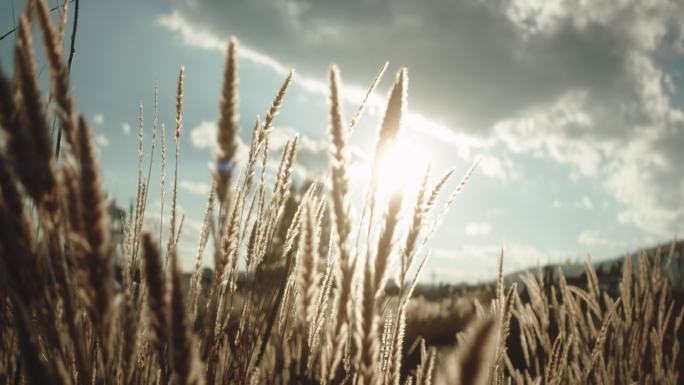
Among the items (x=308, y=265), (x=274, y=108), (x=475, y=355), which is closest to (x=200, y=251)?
(x=274, y=108)

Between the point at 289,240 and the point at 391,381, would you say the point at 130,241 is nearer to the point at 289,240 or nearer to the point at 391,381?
the point at 289,240

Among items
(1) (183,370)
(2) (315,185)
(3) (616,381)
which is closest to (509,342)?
(3) (616,381)

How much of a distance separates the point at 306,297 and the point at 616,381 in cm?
235

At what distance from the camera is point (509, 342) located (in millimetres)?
6637

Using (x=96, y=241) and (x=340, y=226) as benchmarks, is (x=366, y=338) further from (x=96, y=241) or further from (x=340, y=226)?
(x=96, y=241)

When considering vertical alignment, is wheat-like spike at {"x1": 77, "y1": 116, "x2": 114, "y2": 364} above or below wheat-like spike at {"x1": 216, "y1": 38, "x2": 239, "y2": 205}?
below

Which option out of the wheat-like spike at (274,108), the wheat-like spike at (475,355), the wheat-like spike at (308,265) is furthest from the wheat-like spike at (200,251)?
the wheat-like spike at (475,355)

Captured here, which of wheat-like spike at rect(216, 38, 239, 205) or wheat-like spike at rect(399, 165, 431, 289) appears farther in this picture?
wheat-like spike at rect(399, 165, 431, 289)

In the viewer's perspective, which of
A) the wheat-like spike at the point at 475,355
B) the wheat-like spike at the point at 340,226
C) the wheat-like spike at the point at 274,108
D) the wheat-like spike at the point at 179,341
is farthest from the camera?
the wheat-like spike at the point at 274,108

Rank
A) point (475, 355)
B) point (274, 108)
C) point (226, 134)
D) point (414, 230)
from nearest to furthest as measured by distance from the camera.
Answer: point (475, 355), point (226, 134), point (414, 230), point (274, 108)

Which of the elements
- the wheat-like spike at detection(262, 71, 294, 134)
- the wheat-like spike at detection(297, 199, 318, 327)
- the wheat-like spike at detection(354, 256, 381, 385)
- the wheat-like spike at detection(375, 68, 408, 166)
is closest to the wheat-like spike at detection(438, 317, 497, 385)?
the wheat-like spike at detection(354, 256, 381, 385)

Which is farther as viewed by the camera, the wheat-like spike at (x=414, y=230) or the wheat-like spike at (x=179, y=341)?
the wheat-like spike at (x=414, y=230)

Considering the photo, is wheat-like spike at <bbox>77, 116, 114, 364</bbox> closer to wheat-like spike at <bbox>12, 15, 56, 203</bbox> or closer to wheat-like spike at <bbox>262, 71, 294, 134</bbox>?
wheat-like spike at <bbox>12, 15, 56, 203</bbox>

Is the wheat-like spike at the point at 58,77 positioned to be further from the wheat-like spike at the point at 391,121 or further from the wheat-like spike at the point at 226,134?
the wheat-like spike at the point at 391,121
